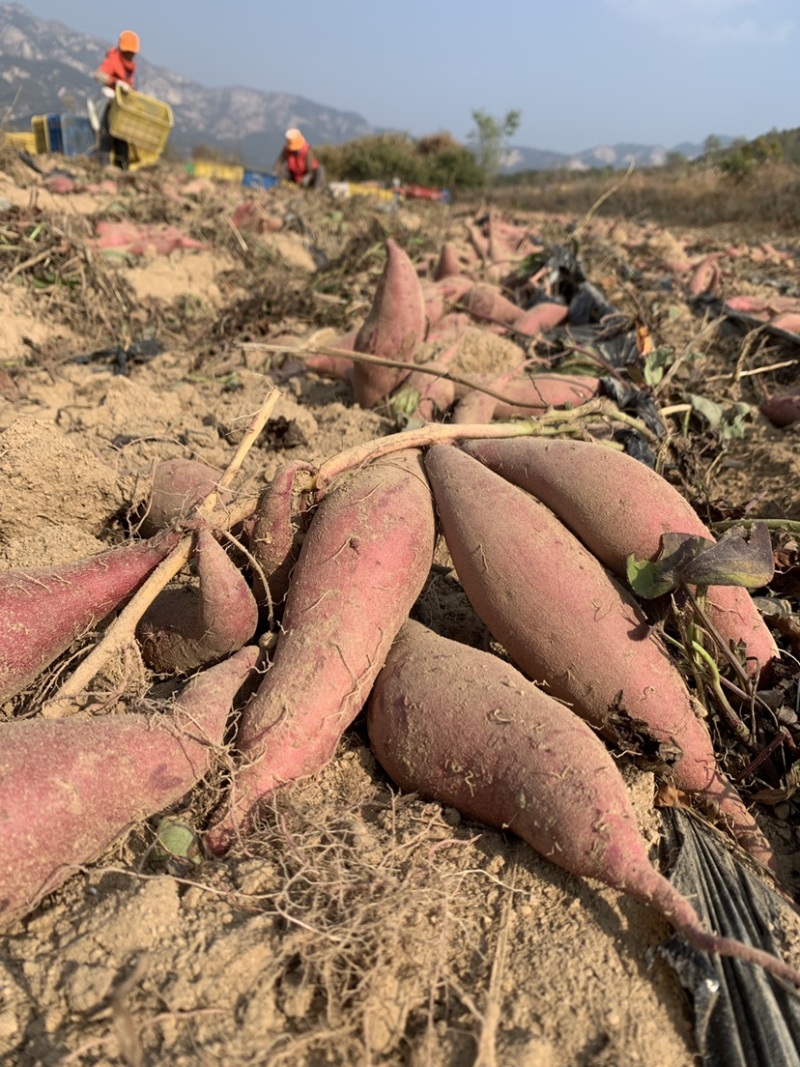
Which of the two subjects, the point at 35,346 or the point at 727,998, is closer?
the point at 727,998

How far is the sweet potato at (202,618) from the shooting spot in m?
1.42

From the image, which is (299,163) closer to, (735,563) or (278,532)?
(278,532)

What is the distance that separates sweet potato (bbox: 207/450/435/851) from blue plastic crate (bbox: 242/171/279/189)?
10255 mm

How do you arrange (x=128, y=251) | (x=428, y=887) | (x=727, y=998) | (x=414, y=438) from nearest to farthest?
(x=727, y=998) < (x=428, y=887) < (x=414, y=438) < (x=128, y=251)

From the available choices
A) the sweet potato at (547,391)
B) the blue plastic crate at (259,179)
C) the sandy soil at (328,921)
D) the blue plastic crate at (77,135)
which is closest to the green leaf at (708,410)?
the sandy soil at (328,921)

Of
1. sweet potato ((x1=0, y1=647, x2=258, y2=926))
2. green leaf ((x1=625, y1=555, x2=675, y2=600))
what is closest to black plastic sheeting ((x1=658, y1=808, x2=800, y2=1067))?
green leaf ((x1=625, y1=555, x2=675, y2=600))

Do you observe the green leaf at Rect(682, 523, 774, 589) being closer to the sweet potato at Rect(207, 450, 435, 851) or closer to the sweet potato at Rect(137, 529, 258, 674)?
the sweet potato at Rect(207, 450, 435, 851)

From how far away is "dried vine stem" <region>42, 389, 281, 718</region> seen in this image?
1.31 m

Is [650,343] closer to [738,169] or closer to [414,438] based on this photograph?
[414,438]

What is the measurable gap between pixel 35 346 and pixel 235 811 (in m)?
2.96

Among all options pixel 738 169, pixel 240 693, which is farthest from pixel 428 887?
pixel 738 169

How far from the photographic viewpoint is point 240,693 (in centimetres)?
141

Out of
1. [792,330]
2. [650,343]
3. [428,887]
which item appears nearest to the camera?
[428,887]

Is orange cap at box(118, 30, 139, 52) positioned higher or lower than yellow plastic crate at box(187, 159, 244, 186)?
higher
